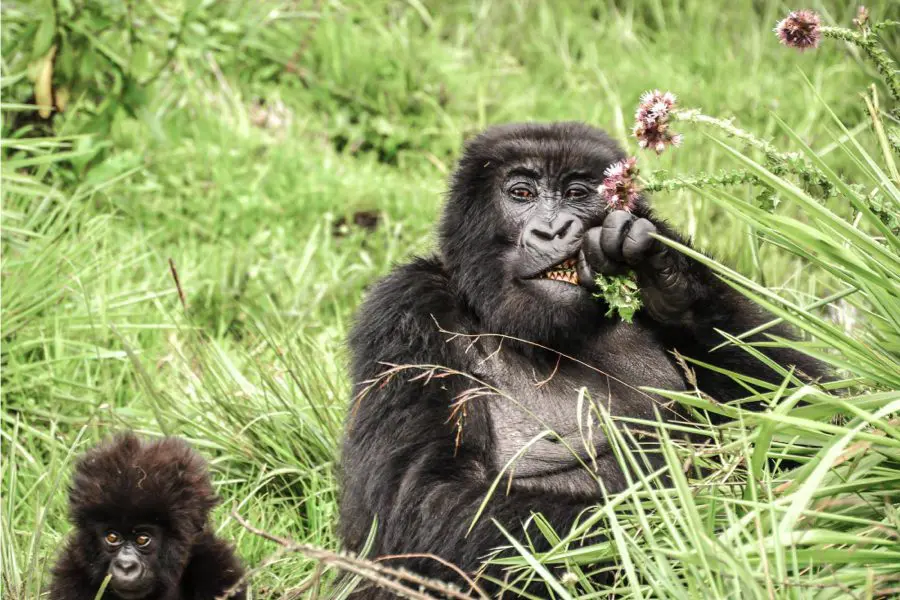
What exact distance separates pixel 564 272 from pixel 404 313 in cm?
50

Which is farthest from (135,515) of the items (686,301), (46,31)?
(46,31)

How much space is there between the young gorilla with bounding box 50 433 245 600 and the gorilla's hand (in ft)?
4.44

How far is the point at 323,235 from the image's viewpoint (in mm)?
6461

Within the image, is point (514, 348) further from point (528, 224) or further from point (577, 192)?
point (577, 192)

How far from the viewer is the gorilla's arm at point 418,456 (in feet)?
10.5

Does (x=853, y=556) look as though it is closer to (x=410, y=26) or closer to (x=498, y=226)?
(x=498, y=226)

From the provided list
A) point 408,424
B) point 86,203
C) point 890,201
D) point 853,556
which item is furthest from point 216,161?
point 853,556

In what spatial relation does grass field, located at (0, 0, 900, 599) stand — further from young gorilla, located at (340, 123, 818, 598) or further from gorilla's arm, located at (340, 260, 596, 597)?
gorilla's arm, located at (340, 260, 596, 597)

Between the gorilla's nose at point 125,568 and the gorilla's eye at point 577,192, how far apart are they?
1737mm

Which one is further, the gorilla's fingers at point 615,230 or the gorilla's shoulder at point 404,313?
the gorilla's shoulder at point 404,313

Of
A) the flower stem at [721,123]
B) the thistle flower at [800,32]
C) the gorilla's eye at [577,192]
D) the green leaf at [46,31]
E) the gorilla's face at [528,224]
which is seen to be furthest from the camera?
the green leaf at [46,31]

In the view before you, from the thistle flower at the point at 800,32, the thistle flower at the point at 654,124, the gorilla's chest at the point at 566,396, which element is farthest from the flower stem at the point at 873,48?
the gorilla's chest at the point at 566,396

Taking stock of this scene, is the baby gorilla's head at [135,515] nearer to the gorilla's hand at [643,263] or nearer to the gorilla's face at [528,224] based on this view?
the gorilla's face at [528,224]

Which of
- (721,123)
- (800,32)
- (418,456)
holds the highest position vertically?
(800,32)
